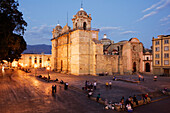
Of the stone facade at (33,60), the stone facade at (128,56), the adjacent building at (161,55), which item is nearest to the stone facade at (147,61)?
the stone facade at (128,56)

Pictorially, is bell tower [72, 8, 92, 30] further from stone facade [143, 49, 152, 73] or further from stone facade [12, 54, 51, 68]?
stone facade [12, 54, 51, 68]

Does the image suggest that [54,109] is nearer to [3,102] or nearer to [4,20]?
[3,102]

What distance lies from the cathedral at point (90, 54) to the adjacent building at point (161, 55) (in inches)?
264

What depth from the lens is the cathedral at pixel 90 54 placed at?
42.5 m

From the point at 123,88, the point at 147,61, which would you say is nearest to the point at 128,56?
the point at 147,61

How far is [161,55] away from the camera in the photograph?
45344 millimetres

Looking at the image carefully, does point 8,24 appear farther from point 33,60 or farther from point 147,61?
point 33,60

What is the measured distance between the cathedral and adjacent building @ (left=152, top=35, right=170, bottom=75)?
6.70m

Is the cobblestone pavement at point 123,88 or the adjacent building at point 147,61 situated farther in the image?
the adjacent building at point 147,61

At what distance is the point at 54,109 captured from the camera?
13055mm

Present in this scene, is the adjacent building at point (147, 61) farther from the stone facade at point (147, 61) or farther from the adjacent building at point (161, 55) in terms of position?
the adjacent building at point (161, 55)

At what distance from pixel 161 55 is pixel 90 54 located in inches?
969

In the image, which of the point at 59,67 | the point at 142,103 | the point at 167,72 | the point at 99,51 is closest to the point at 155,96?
the point at 142,103

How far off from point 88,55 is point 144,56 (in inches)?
980
